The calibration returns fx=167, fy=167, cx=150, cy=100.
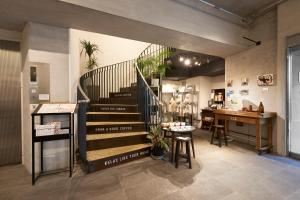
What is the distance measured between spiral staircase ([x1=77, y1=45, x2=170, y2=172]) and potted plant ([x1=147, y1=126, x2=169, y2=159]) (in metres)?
0.17

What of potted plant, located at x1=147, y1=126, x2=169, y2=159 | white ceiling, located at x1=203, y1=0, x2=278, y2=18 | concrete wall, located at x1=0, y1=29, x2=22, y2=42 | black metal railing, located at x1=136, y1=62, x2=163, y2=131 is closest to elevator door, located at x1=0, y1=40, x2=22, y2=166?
concrete wall, located at x1=0, y1=29, x2=22, y2=42

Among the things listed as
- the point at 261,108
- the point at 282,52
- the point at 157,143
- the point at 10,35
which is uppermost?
the point at 10,35

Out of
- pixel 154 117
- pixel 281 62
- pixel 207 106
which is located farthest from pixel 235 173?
pixel 207 106

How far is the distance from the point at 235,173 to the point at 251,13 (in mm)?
4085


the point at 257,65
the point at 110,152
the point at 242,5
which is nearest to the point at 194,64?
the point at 257,65

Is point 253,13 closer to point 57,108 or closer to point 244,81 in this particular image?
point 244,81

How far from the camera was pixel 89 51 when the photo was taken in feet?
18.4

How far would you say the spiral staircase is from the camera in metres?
3.24

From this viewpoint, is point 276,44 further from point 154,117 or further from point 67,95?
point 67,95

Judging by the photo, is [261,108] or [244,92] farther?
[244,92]

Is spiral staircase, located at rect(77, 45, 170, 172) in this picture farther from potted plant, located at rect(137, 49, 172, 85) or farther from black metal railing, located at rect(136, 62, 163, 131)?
potted plant, located at rect(137, 49, 172, 85)

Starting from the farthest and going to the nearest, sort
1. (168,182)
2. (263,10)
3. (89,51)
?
(89,51)
(263,10)
(168,182)

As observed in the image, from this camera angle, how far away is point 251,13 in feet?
14.7

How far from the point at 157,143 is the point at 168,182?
3.54 ft
